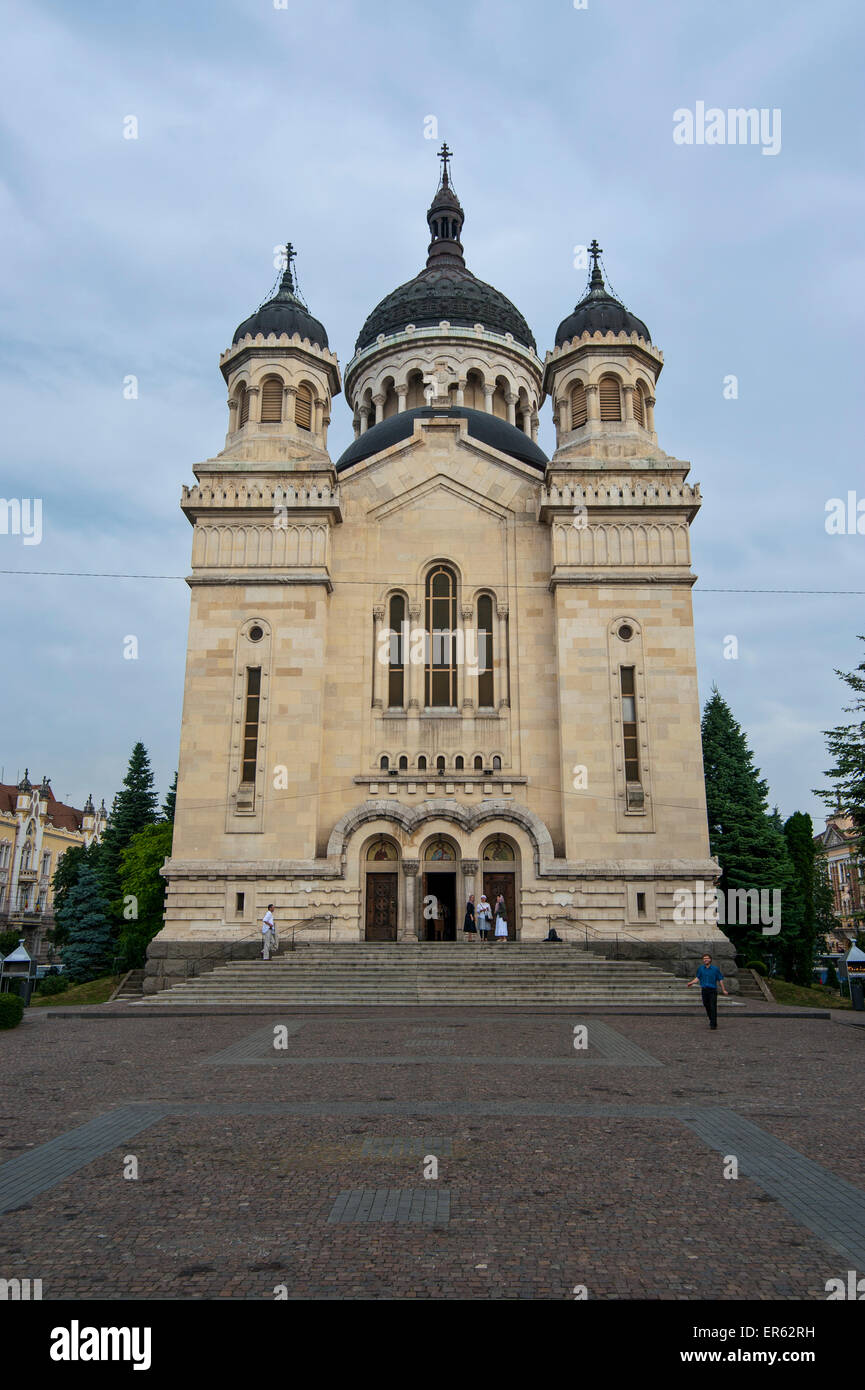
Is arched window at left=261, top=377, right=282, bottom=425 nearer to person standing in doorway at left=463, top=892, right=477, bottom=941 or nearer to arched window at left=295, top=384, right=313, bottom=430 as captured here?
arched window at left=295, top=384, right=313, bottom=430

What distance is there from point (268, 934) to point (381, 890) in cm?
479

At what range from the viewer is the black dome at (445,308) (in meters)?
47.9

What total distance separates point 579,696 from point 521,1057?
→ 17.7m

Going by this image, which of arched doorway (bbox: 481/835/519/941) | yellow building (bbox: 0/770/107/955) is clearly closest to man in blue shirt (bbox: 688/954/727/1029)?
arched doorway (bbox: 481/835/519/941)

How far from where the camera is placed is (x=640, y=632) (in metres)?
31.1

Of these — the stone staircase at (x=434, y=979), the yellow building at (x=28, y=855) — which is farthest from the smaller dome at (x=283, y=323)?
the yellow building at (x=28, y=855)

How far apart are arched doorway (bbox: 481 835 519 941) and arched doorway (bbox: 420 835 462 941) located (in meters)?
1.04

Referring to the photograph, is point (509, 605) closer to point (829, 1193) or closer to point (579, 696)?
point (579, 696)

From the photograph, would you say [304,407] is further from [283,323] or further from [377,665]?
[377,665]

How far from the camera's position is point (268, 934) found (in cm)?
2673

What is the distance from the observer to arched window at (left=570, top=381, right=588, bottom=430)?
3453cm

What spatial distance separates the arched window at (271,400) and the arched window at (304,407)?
26.6 inches

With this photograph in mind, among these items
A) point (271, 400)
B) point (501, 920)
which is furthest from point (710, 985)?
point (271, 400)
